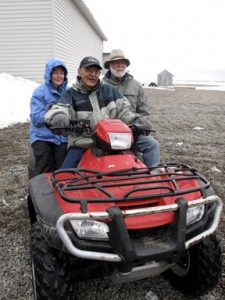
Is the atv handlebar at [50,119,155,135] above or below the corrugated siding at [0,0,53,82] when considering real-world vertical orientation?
below

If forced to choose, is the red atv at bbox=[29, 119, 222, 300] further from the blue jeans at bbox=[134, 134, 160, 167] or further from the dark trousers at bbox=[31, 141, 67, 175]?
the dark trousers at bbox=[31, 141, 67, 175]

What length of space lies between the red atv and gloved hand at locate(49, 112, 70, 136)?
1.67ft

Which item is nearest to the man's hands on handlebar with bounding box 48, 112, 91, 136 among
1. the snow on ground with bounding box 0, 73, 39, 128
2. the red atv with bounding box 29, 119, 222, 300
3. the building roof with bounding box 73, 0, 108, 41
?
the red atv with bounding box 29, 119, 222, 300

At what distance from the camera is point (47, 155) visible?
391 centimetres

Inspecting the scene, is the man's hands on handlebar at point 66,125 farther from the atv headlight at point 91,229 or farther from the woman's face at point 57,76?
the woman's face at point 57,76

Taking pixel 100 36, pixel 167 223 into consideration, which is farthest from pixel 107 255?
pixel 100 36

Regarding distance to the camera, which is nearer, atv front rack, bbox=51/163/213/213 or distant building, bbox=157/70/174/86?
atv front rack, bbox=51/163/213/213

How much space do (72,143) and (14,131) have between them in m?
5.86

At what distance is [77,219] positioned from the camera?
1.77 meters

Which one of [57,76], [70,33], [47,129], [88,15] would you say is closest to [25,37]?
[70,33]

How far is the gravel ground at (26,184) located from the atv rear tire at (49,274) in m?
0.59

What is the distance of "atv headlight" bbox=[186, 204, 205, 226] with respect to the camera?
207 centimetres

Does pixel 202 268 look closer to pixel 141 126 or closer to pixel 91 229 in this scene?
pixel 91 229

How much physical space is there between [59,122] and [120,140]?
1.80ft
